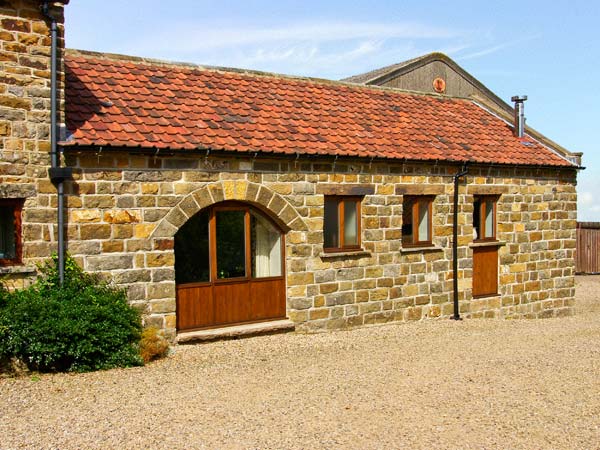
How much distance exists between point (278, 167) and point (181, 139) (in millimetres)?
1753

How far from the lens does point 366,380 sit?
832 centimetres

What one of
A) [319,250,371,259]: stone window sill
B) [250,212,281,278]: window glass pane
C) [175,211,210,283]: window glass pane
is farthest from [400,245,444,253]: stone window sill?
[175,211,210,283]: window glass pane

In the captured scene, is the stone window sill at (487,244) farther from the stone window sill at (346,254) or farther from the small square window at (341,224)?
the small square window at (341,224)

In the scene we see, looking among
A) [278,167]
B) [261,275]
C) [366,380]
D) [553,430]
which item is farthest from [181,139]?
[553,430]

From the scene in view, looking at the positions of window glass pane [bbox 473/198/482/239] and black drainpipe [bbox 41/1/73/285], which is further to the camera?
window glass pane [bbox 473/198/482/239]

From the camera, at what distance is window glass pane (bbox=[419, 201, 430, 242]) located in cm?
1348

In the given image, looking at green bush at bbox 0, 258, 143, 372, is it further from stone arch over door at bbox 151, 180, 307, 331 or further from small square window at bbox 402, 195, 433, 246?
small square window at bbox 402, 195, 433, 246

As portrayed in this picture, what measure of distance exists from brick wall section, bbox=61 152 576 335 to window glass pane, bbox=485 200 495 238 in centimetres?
18

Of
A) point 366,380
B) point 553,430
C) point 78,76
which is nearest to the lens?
point 553,430

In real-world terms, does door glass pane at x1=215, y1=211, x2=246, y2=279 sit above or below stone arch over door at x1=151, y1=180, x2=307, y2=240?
below

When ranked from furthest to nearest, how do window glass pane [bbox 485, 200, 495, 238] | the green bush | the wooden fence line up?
the wooden fence → window glass pane [bbox 485, 200, 495, 238] → the green bush

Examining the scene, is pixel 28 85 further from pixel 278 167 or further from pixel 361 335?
pixel 361 335

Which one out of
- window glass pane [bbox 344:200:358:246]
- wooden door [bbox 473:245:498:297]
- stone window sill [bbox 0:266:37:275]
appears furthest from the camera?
wooden door [bbox 473:245:498:297]

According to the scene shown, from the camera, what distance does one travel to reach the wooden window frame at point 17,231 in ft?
30.4
